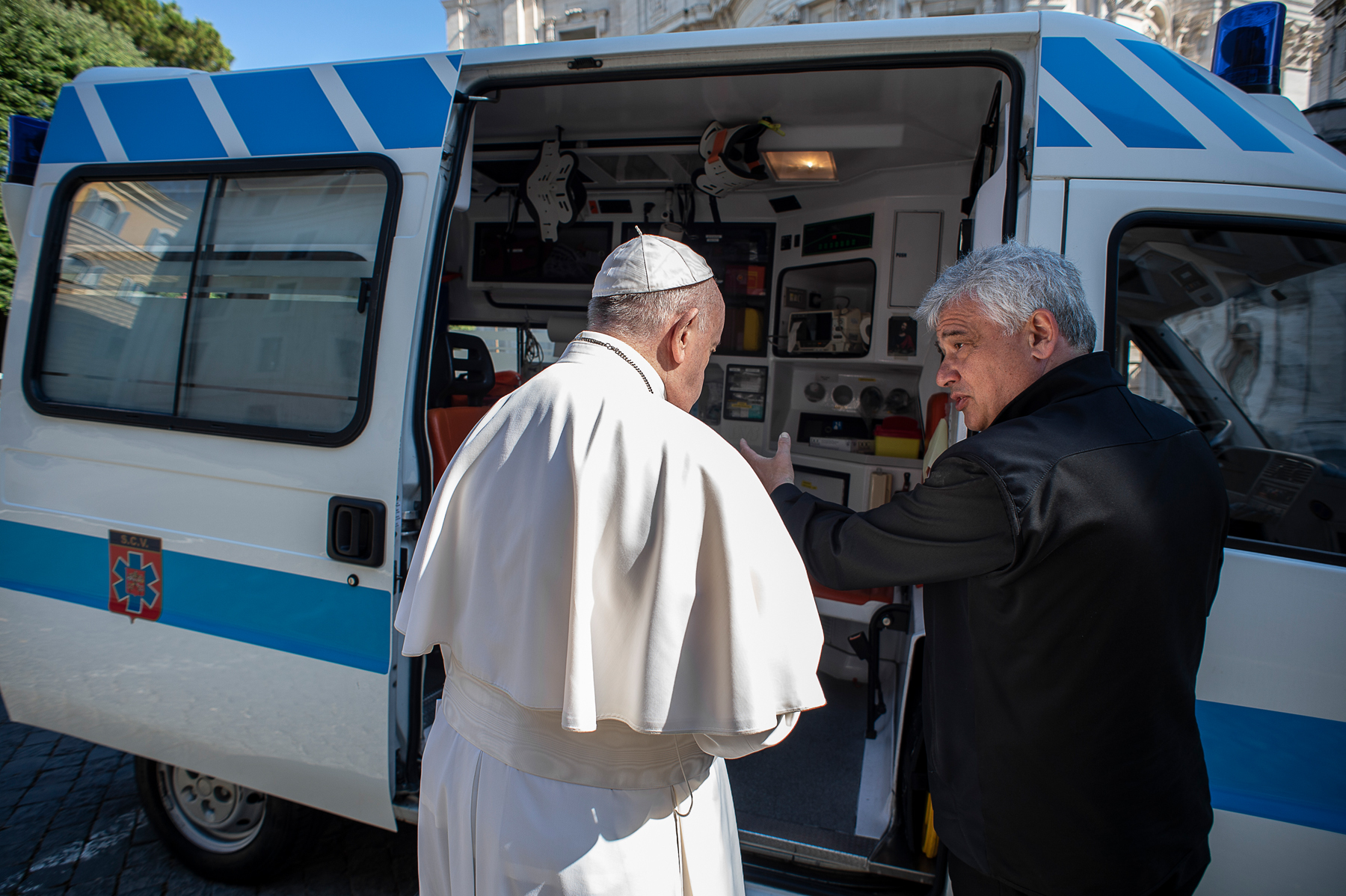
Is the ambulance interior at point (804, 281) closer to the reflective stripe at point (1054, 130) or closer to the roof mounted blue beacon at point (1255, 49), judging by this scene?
the reflective stripe at point (1054, 130)

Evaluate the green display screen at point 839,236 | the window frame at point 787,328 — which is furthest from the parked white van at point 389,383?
the window frame at point 787,328

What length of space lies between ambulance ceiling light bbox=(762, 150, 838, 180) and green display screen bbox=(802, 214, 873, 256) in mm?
358

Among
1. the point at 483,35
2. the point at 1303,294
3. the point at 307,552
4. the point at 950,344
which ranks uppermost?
the point at 483,35

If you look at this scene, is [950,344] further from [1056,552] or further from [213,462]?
[213,462]

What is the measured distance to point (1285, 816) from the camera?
1.55 m

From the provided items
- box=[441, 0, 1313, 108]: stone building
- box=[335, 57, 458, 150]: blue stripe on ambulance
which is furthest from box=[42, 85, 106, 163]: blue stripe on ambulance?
box=[441, 0, 1313, 108]: stone building

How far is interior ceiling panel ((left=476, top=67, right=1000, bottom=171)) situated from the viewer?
8.66ft

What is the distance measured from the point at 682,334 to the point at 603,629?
57 centimetres

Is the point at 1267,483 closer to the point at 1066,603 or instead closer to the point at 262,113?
the point at 1066,603

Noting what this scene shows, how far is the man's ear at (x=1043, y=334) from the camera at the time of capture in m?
1.36

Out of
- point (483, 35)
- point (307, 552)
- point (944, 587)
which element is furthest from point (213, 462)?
point (483, 35)

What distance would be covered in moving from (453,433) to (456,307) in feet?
8.91

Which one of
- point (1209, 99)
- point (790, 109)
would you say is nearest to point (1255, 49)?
point (1209, 99)

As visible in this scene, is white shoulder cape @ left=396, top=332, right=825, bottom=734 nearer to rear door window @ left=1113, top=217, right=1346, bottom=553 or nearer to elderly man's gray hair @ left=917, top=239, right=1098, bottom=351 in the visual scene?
elderly man's gray hair @ left=917, top=239, right=1098, bottom=351
